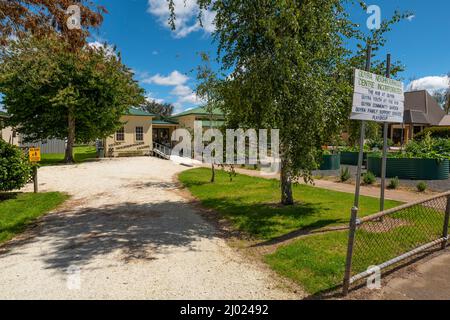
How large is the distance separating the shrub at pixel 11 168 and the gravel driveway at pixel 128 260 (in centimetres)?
208

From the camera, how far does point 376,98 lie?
549 cm

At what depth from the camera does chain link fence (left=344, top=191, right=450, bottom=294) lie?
4.46 metres

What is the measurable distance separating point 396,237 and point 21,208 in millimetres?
10079

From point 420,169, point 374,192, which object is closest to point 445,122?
point 420,169

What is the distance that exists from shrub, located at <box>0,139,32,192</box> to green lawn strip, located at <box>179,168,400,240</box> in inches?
234

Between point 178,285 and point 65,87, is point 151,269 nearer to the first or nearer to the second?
point 178,285

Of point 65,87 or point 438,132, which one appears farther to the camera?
point 438,132

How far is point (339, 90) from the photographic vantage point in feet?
21.9

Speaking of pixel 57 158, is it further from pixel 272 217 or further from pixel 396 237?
pixel 396 237

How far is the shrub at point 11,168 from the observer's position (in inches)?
368

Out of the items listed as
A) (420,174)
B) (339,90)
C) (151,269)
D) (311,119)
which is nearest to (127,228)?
(151,269)

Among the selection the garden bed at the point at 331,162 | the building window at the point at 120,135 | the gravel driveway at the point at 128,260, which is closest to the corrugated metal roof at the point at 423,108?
the garden bed at the point at 331,162

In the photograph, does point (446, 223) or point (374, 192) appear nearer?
point (446, 223)

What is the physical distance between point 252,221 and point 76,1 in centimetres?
675
